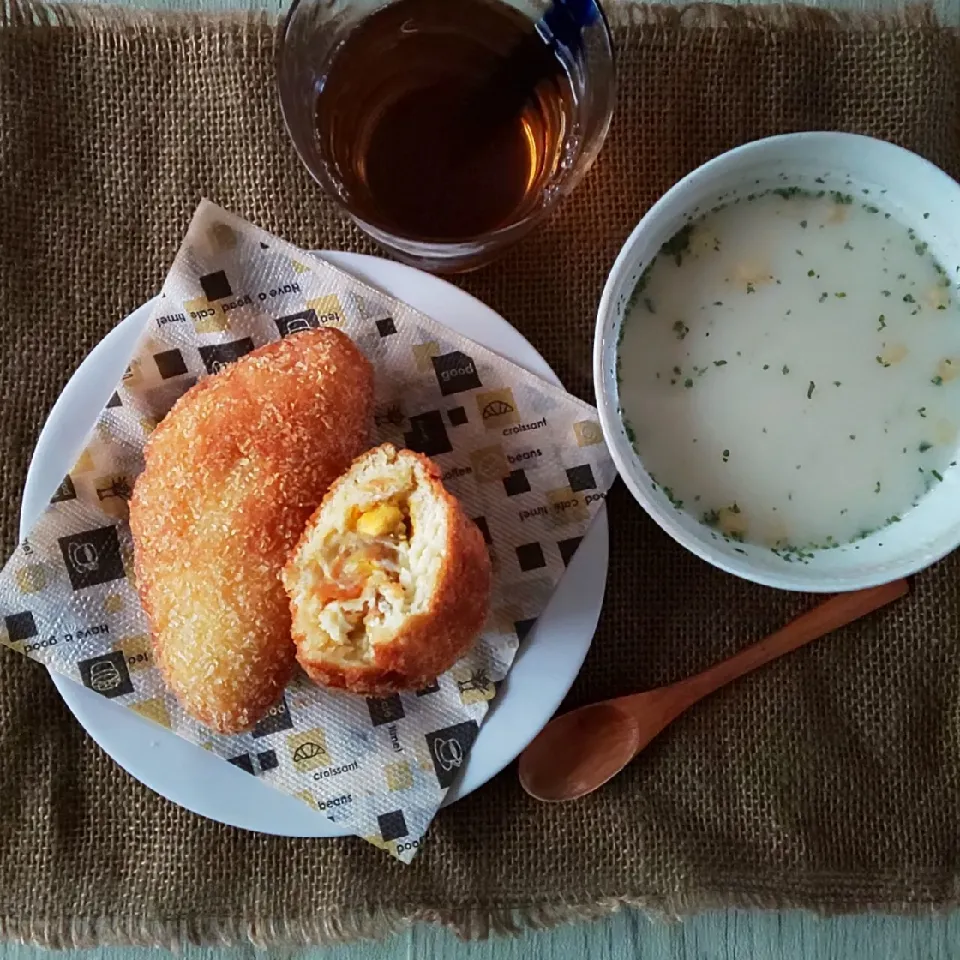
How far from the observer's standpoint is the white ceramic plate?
0.89m

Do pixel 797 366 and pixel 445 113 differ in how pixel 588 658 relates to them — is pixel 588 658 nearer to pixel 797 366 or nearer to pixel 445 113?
pixel 797 366

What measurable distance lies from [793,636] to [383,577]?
0.40m

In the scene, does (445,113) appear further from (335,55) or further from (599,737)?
(599,737)

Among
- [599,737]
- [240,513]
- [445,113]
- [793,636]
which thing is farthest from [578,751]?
[445,113]

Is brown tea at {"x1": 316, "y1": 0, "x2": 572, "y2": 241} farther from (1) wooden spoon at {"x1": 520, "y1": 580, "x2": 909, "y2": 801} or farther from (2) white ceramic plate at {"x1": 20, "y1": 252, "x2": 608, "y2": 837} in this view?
(1) wooden spoon at {"x1": 520, "y1": 580, "x2": 909, "y2": 801}

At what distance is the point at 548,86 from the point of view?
88cm

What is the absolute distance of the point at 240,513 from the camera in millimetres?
843

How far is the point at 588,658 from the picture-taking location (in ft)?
3.12

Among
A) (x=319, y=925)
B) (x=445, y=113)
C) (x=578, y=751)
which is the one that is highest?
(x=445, y=113)

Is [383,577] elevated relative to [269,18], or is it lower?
lower

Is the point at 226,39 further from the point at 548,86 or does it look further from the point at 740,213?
the point at 740,213

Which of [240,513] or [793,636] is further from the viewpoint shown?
[793,636]

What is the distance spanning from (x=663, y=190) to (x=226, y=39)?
1.39ft

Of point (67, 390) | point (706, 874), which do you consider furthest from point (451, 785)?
point (67, 390)
